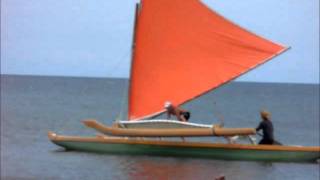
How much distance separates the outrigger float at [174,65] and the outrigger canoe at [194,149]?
0.10ft

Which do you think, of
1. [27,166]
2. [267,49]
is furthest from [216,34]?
[27,166]

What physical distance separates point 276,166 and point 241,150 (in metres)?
1.11

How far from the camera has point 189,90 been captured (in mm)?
26406

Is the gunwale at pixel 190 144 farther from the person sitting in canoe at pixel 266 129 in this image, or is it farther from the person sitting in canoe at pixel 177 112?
the person sitting in canoe at pixel 177 112

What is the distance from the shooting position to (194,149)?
25.1 metres

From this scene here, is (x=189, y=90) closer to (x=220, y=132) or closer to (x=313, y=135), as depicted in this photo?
(x=220, y=132)

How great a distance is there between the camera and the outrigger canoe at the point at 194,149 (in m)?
24.4

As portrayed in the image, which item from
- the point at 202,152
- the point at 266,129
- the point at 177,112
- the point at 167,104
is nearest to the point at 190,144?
the point at 202,152

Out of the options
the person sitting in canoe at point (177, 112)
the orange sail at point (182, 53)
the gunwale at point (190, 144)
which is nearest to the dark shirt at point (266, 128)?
the gunwale at point (190, 144)

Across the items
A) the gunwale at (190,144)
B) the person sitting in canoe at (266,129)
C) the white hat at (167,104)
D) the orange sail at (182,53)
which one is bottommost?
the gunwale at (190,144)

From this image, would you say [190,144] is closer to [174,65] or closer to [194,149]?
[194,149]

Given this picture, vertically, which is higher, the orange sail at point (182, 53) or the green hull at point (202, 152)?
the orange sail at point (182, 53)

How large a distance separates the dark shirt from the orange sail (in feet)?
7.49

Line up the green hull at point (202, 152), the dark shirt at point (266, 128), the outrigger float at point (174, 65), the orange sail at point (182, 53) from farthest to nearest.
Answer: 1. the orange sail at point (182, 53)
2. the outrigger float at point (174, 65)
3. the green hull at point (202, 152)
4. the dark shirt at point (266, 128)
